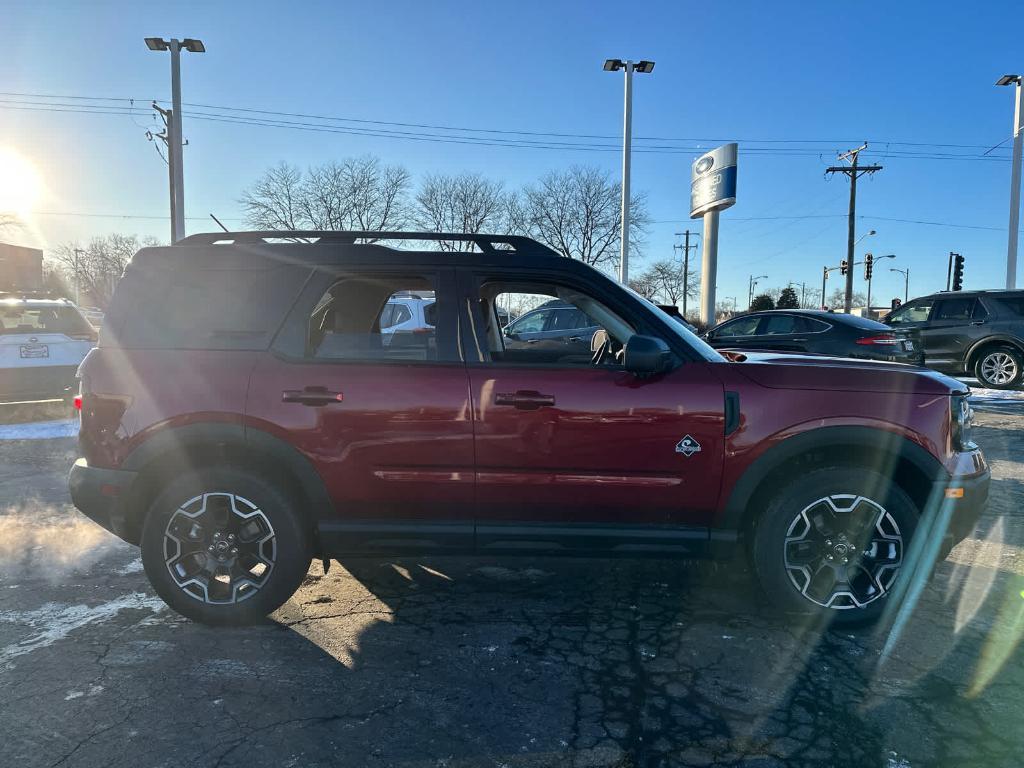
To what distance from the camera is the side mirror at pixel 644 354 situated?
2.90 meters

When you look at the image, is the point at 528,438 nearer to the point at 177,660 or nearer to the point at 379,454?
the point at 379,454

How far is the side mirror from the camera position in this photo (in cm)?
290

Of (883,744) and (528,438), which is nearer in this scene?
(883,744)

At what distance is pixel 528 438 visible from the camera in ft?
9.86

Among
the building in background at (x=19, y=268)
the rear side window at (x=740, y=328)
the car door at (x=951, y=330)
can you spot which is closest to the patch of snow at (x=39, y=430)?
the building in background at (x=19, y=268)

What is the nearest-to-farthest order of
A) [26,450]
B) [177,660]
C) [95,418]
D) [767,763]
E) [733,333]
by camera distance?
[767,763]
[177,660]
[95,418]
[26,450]
[733,333]

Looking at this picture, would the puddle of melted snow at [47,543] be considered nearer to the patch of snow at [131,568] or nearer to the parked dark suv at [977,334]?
the patch of snow at [131,568]

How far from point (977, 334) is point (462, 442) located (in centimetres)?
1271

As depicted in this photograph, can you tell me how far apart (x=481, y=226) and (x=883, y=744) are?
35629 millimetres

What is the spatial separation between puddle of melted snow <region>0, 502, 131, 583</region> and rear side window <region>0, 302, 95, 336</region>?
4097mm

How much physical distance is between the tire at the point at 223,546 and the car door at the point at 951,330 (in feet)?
43.3

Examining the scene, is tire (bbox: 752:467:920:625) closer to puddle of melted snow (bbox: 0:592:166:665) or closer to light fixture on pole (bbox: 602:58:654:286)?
puddle of melted snow (bbox: 0:592:166:665)

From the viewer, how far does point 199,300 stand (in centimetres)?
324

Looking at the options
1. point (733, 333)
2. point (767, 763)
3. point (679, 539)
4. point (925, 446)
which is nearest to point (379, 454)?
point (679, 539)
